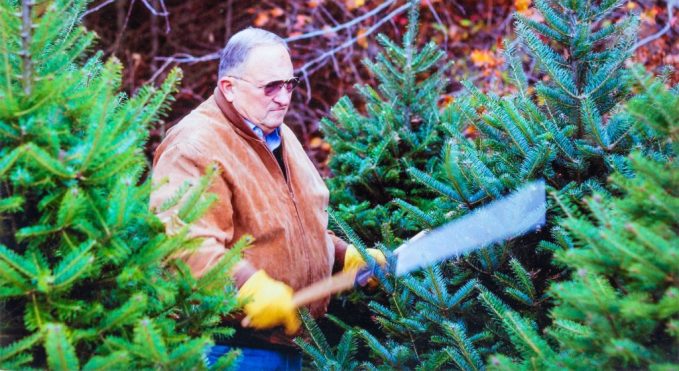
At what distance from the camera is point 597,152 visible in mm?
2367

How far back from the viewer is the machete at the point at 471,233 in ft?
7.92

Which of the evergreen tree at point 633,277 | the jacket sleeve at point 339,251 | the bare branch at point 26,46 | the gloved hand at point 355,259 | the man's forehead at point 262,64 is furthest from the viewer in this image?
the jacket sleeve at point 339,251

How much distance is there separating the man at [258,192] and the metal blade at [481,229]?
0.41m

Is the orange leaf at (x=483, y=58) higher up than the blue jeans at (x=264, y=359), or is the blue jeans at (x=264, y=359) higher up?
the orange leaf at (x=483, y=58)

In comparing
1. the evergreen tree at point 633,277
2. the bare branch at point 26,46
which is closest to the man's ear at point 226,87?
the bare branch at point 26,46

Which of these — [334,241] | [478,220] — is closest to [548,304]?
[478,220]

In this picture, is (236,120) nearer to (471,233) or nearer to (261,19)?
(471,233)

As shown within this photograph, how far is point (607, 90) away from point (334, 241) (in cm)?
149

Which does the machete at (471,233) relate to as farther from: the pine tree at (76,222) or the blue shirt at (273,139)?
the pine tree at (76,222)

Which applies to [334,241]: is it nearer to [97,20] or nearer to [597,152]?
[597,152]

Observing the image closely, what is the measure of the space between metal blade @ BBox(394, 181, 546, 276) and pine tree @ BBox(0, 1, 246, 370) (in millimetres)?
1069

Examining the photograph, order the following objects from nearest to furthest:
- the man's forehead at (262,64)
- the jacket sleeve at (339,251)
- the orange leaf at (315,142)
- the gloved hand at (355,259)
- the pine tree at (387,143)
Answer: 1. the man's forehead at (262,64)
2. the gloved hand at (355,259)
3. the jacket sleeve at (339,251)
4. the pine tree at (387,143)
5. the orange leaf at (315,142)

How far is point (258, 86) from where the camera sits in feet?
9.21

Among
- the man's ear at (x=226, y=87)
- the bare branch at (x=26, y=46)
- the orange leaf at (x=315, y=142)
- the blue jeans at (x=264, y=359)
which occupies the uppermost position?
the bare branch at (x=26, y=46)
